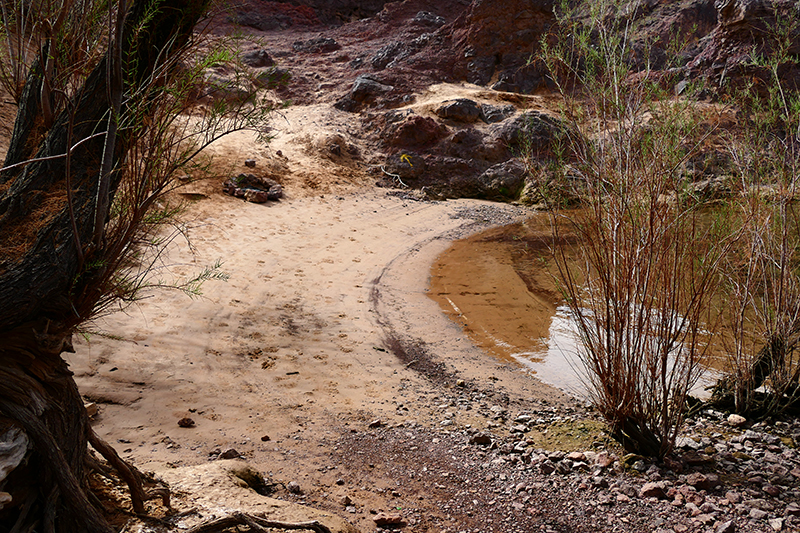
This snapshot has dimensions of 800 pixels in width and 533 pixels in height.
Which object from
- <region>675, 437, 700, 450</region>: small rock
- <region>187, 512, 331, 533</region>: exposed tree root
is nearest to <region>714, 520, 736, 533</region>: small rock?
<region>675, 437, 700, 450</region>: small rock

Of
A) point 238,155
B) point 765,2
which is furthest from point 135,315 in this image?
point 765,2

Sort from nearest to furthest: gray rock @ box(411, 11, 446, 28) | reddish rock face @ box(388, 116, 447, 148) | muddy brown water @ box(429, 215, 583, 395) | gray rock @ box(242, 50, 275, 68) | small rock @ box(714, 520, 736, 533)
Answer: small rock @ box(714, 520, 736, 533) → muddy brown water @ box(429, 215, 583, 395) → reddish rock face @ box(388, 116, 447, 148) → gray rock @ box(242, 50, 275, 68) → gray rock @ box(411, 11, 446, 28)

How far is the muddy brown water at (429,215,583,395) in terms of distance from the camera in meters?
6.49

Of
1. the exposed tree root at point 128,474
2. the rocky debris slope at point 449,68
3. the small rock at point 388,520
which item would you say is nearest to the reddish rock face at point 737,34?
the rocky debris slope at point 449,68

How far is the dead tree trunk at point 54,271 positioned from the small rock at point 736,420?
13.7 ft

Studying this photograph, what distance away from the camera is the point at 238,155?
13117 millimetres

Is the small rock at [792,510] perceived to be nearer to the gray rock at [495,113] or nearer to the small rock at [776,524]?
the small rock at [776,524]

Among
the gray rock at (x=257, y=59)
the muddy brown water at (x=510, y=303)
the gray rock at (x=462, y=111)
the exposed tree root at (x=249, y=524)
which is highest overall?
the gray rock at (x=257, y=59)

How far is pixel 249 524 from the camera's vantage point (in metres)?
2.18

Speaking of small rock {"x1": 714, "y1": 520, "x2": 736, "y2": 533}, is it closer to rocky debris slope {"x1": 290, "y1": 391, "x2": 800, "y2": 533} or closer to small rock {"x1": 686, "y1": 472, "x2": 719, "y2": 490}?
rocky debris slope {"x1": 290, "y1": 391, "x2": 800, "y2": 533}

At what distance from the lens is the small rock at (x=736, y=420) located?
4027 mm

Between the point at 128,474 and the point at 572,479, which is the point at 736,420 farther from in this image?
the point at 128,474

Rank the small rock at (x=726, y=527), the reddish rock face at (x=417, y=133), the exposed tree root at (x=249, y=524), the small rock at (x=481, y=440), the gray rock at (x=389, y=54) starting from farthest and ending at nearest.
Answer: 1. the gray rock at (x=389, y=54)
2. the reddish rock face at (x=417, y=133)
3. the small rock at (x=481, y=440)
4. the small rock at (x=726, y=527)
5. the exposed tree root at (x=249, y=524)

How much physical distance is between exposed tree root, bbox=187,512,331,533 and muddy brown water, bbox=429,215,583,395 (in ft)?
10.3
